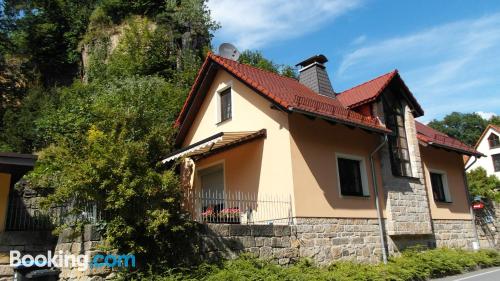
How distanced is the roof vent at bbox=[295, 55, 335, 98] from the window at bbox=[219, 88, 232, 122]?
137 inches

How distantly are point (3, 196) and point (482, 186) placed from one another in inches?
983

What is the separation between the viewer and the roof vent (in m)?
16.9

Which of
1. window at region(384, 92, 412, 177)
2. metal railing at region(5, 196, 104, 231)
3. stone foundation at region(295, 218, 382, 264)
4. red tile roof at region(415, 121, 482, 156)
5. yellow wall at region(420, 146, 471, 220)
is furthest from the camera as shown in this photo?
red tile roof at region(415, 121, 482, 156)

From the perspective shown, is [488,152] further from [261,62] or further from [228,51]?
[228,51]

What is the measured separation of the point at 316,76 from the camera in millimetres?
16938

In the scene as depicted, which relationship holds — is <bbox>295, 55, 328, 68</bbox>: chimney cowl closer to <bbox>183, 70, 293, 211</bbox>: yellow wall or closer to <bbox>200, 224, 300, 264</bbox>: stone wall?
<bbox>183, 70, 293, 211</bbox>: yellow wall

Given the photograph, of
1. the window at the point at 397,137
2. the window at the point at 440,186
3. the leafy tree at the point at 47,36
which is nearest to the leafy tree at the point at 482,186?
the window at the point at 440,186

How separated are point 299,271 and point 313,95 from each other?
7408 millimetres

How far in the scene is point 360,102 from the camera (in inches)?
616

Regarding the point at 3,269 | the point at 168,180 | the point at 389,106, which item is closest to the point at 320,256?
the point at 168,180

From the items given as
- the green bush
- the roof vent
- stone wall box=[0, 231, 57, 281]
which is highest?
the roof vent

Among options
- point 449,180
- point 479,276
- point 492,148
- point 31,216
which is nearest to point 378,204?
point 479,276

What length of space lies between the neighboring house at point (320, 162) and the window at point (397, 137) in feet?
0.15

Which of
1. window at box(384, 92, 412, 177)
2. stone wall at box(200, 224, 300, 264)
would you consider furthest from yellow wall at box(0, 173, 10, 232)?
window at box(384, 92, 412, 177)
